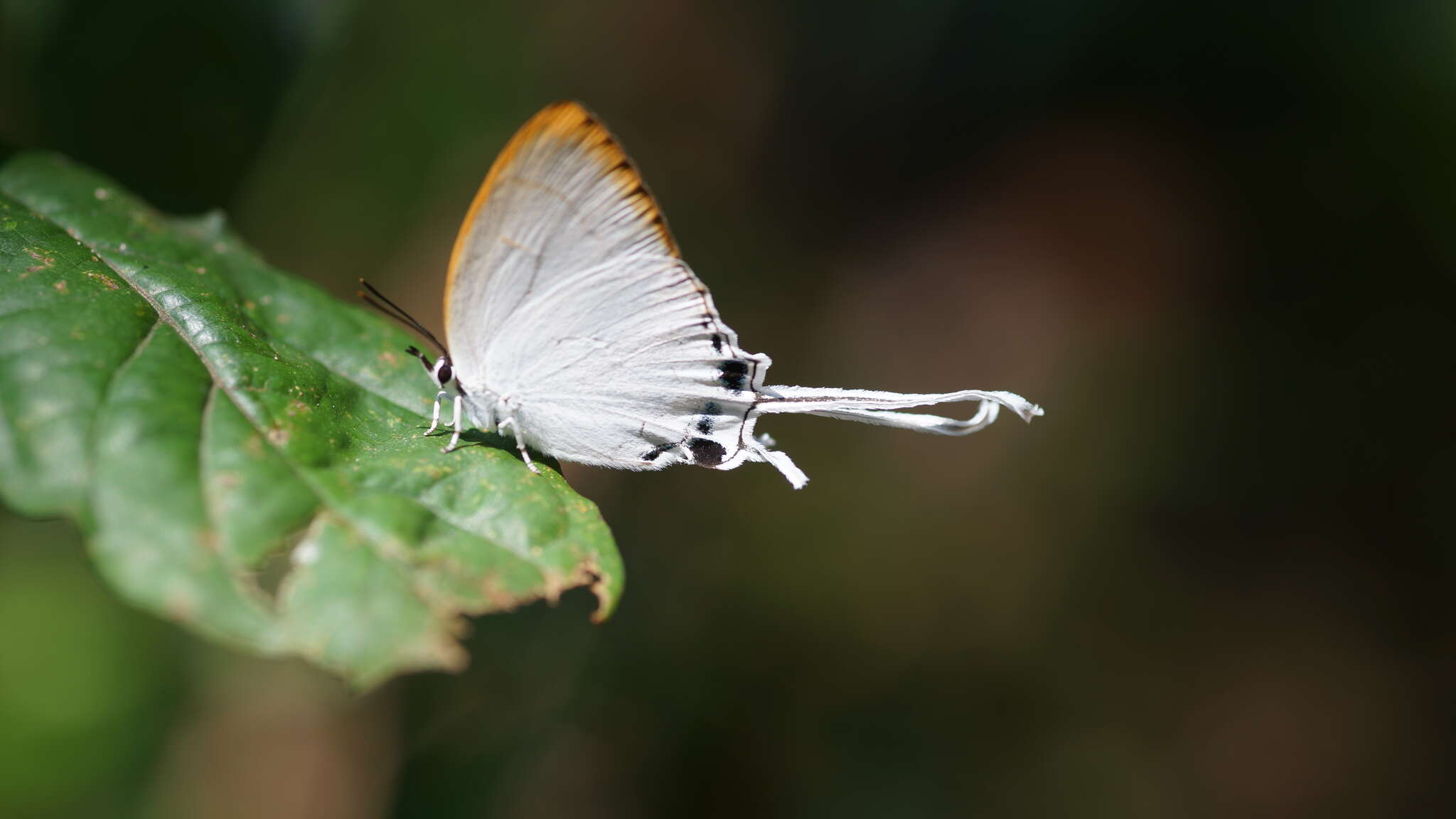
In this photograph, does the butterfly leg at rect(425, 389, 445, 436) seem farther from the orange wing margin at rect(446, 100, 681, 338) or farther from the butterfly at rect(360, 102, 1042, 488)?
the orange wing margin at rect(446, 100, 681, 338)

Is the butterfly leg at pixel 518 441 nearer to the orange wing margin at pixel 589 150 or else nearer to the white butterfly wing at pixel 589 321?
the white butterfly wing at pixel 589 321

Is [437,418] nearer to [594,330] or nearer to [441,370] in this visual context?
[441,370]

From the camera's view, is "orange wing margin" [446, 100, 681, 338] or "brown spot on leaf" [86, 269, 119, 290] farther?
"orange wing margin" [446, 100, 681, 338]

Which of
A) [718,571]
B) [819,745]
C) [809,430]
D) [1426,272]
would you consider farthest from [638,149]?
[1426,272]

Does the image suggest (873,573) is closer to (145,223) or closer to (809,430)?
(809,430)

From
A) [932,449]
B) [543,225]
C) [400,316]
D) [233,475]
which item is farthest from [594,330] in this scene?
[932,449]

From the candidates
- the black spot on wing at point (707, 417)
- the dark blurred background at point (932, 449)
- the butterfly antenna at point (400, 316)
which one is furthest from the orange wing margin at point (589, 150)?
the dark blurred background at point (932, 449)

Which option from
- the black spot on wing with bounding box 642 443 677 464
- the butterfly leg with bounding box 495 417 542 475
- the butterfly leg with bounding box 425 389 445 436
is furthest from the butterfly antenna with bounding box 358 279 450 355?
the black spot on wing with bounding box 642 443 677 464

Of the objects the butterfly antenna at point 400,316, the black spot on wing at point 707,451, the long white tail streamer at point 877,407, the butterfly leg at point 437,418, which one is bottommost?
the butterfly leg at point 437,418
